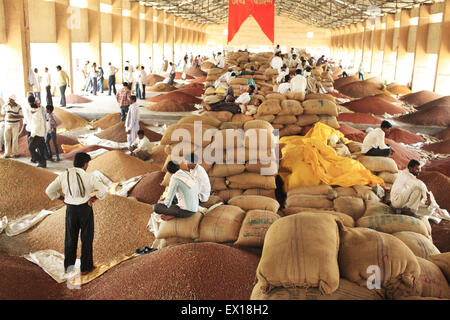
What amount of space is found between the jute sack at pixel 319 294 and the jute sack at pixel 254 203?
2210 mm

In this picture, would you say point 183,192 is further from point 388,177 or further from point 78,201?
point 388,177

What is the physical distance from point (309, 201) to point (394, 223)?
4.44 feet

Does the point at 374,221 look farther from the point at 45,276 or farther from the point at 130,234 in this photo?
the point at 45,276

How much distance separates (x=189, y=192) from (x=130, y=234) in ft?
3.93

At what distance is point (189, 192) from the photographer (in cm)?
468

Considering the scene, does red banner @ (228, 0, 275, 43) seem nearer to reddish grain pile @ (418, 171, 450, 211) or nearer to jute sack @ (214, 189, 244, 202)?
reddish grain pile @ (418, 171, 450, 211)

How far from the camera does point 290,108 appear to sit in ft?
29.2

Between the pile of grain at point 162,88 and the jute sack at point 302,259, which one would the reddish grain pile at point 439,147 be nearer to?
the jute sack at point 302,259

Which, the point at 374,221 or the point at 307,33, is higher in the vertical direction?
the point at 307,33

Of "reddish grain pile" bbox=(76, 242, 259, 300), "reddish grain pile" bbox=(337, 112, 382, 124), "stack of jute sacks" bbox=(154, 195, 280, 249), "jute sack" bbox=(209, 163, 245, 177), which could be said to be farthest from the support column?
"reddish grain pile" bbox=(76, 242, 259, 300)

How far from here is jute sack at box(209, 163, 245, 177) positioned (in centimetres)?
609

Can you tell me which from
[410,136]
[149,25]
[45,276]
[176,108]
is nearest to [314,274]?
[45,276]

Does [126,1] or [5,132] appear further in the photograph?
[126,1]

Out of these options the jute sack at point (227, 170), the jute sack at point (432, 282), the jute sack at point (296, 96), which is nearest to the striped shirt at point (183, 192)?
the jute sack at point (227, 170)
